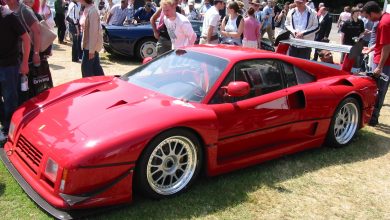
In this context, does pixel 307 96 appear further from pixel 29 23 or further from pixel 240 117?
pixel 29 23

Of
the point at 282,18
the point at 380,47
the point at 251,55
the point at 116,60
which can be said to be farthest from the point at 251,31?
the point at 282,18

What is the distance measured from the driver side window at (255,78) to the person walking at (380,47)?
192 centimetres

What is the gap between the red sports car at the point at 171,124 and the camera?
3.08 m

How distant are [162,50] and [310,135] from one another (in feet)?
10.7

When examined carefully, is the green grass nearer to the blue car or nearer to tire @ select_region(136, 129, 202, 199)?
tire @ select_region(136, 129, 202, 199)

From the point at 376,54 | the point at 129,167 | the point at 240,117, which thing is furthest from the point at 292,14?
the point at 129,167

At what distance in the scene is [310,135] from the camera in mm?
4656

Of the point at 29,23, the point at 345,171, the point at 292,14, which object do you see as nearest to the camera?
the point at 345,171

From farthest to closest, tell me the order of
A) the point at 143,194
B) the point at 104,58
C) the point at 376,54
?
the point at 104,58
the point at 376,54
the point at 143,194

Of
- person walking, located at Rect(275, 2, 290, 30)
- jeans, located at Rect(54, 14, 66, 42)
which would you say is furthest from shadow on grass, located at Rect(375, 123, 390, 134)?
person walking, located at Rect(275, 2, 290, 30)

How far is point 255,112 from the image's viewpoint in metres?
4.01

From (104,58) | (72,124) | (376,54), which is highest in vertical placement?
(376,54)

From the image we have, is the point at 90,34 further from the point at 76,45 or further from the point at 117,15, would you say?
the point at 117,15

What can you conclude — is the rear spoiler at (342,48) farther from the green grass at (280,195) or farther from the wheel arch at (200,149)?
the wheel arch at (200,149)
